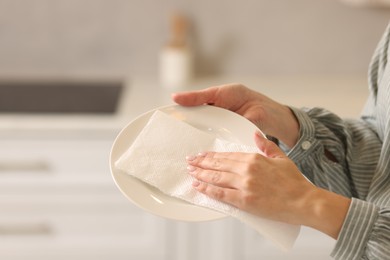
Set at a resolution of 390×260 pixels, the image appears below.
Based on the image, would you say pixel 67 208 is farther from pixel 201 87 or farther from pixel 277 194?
pixel 277 194

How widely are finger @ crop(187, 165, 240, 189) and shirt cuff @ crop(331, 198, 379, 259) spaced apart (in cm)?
15

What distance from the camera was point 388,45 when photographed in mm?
1099

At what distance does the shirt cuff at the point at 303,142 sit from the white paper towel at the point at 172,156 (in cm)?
14

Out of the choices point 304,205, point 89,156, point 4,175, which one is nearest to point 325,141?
point 304,205

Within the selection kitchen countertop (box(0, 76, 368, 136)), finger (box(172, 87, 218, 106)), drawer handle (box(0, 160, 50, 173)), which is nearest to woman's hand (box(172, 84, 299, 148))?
finger (box(172, 87, 218, 106))

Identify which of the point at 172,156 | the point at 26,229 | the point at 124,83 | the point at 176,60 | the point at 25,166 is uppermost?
the point at 172,156

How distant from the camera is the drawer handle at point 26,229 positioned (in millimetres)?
1869

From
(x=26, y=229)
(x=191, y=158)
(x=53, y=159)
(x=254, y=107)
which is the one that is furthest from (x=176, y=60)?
(x=191, y=158)

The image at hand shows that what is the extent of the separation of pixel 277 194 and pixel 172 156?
22 centimetres

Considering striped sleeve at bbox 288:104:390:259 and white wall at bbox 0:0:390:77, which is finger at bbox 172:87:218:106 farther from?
white wall at bbox 0:0:390:77

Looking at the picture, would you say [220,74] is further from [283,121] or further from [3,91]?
[283,121]

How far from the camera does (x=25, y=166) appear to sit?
181 cm

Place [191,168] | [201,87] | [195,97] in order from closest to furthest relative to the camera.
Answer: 1. [191,168]
2. [195,97]
3. [201,87]

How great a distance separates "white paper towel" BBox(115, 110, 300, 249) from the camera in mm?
944
